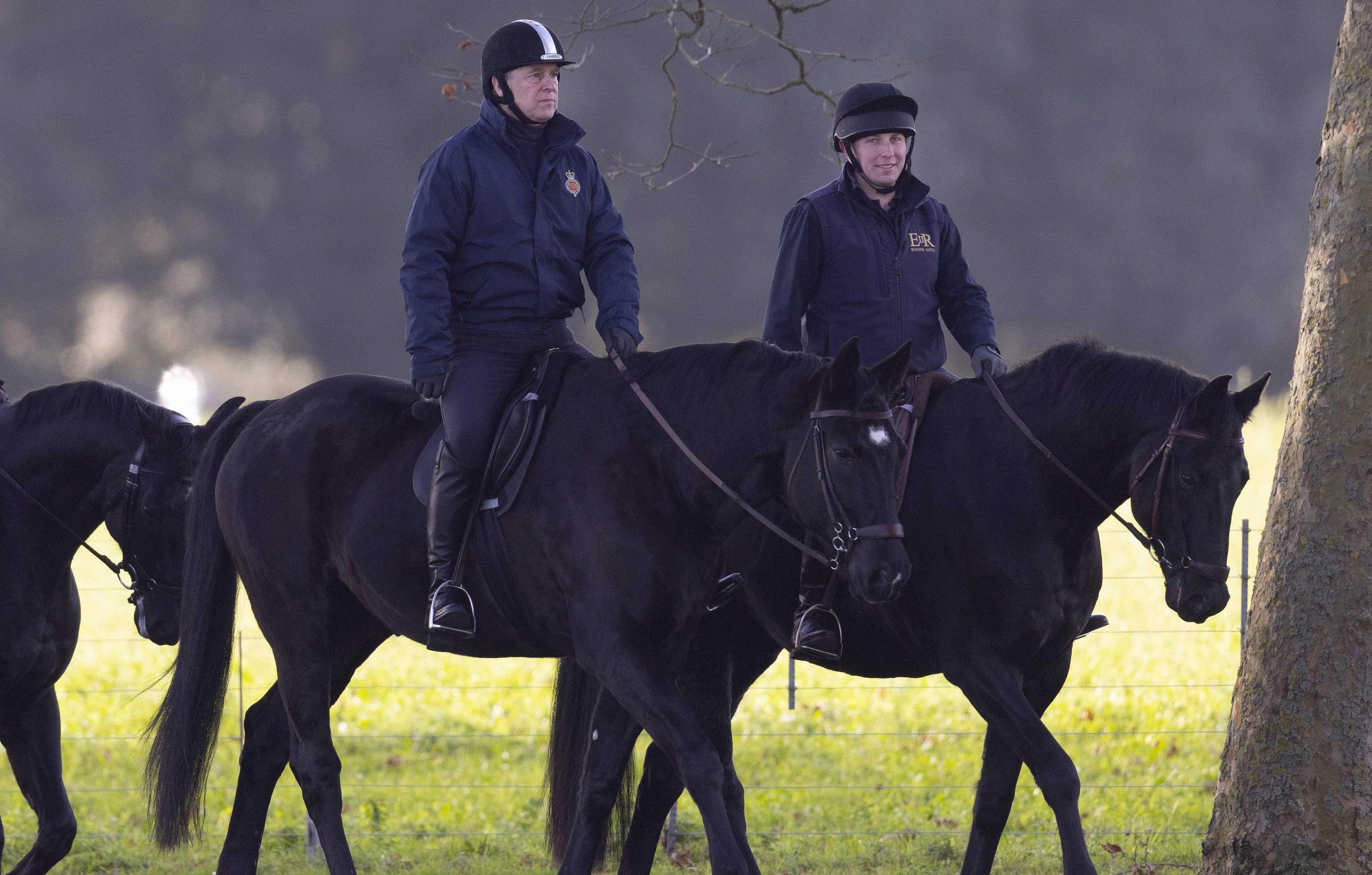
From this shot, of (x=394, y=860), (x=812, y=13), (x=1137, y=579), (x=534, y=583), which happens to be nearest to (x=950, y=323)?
(x=534, y=583)

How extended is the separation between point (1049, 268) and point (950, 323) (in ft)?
50.0

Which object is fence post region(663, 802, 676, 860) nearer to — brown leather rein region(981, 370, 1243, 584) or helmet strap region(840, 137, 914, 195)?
brown leather rein region(981, 370, 1243, 584)

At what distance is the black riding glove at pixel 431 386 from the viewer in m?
4.61

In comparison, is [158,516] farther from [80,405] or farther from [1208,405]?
[1208,405]

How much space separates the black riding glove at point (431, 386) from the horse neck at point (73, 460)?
69.1 inches

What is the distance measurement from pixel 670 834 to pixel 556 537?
2853mm

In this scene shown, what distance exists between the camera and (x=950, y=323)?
5.72m

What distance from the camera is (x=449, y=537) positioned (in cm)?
464

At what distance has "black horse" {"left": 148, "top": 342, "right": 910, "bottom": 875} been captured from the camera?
4.14 m

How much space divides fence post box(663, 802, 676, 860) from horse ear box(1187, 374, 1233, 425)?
3.48 meters

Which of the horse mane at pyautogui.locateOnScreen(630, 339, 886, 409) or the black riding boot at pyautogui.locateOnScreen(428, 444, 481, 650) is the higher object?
the horse mane at pyautogui.locateOnScreen(630, 339, 886, 409)

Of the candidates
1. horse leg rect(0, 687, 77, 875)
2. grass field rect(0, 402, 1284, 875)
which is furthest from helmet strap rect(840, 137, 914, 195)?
horse leg rect(0, 687, 77, 875)

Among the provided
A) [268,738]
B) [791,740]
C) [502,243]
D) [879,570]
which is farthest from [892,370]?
[791,740]

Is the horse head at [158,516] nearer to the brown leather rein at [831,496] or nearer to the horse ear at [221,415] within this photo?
the horse ear at [221,415]
